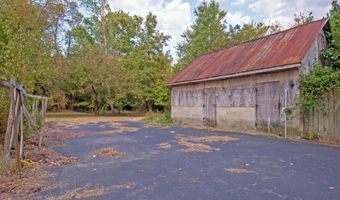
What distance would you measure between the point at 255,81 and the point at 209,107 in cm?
402

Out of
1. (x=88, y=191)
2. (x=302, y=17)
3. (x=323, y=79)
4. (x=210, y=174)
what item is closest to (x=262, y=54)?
(x=323, y=79)

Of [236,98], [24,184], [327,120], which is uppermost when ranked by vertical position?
[236,98]

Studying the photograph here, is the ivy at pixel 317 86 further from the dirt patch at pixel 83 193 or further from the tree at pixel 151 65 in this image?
the tree at pixel 151 65

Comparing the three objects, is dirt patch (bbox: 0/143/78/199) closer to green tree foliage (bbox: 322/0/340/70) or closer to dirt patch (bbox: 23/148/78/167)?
dirt patch (bbox: 23/148/78/167)

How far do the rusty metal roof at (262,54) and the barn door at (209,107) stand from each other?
0.90 metres

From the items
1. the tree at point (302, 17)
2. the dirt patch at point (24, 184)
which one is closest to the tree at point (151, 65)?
the tree at point (302, 17)

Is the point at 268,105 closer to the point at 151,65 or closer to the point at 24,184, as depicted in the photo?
the point at 24,184

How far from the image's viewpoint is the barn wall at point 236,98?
11758 mm

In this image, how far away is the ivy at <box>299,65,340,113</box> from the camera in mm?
10062

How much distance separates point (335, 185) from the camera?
4.84 metres

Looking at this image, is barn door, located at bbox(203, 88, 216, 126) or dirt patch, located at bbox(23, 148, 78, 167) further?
barn door, located at bbox(203, 88, 216, 126)

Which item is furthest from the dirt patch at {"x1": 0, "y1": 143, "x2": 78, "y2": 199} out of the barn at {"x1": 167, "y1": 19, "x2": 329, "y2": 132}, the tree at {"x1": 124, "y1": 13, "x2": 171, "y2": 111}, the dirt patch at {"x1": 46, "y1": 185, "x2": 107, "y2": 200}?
the tree at {"x1": 124, "y1": 13, "x2": 171, "y2": 111}

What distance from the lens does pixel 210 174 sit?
566cm

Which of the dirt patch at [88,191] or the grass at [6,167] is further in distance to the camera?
the grass at [6,167]
